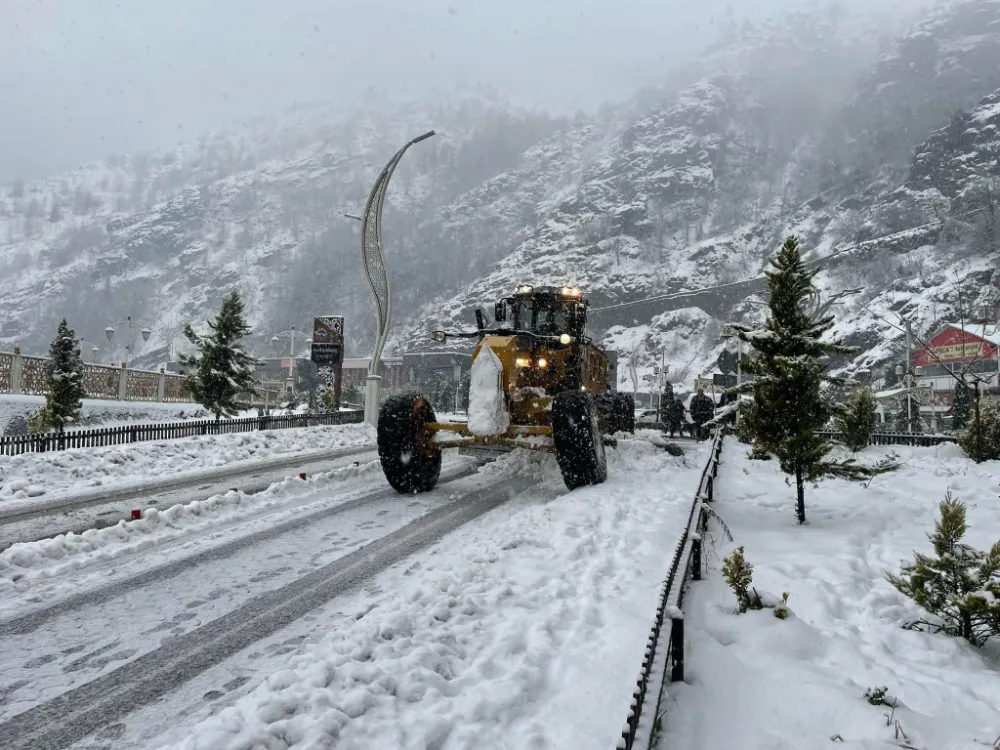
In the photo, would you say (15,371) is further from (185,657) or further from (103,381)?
(185,657)

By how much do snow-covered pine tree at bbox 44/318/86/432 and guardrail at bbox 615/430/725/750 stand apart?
1858 centimetres

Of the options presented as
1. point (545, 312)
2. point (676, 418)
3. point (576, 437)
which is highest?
point (545, 312)

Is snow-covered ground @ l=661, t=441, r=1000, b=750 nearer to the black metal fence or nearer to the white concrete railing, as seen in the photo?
the black metal fence

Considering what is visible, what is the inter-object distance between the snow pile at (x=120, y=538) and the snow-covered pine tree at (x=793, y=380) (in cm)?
718

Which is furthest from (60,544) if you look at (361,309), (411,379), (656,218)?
(361,309)

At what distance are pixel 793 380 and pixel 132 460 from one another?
42.1 feet

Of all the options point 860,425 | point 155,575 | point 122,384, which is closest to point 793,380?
point 155,575

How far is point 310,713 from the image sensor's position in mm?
2932

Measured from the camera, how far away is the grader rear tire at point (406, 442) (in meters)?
9.18

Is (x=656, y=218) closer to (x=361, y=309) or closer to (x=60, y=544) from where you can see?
(x=361, y=309)

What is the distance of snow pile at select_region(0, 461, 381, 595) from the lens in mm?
5473

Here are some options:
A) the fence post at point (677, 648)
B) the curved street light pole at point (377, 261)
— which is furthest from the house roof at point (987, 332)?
the curved street light pole at point (377, 261)

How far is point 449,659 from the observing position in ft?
12.0

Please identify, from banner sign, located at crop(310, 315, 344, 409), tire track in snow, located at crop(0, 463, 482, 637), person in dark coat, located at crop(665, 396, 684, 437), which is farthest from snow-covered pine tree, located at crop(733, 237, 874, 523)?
banner sign, located at crop(310, 315, 344, 409)
